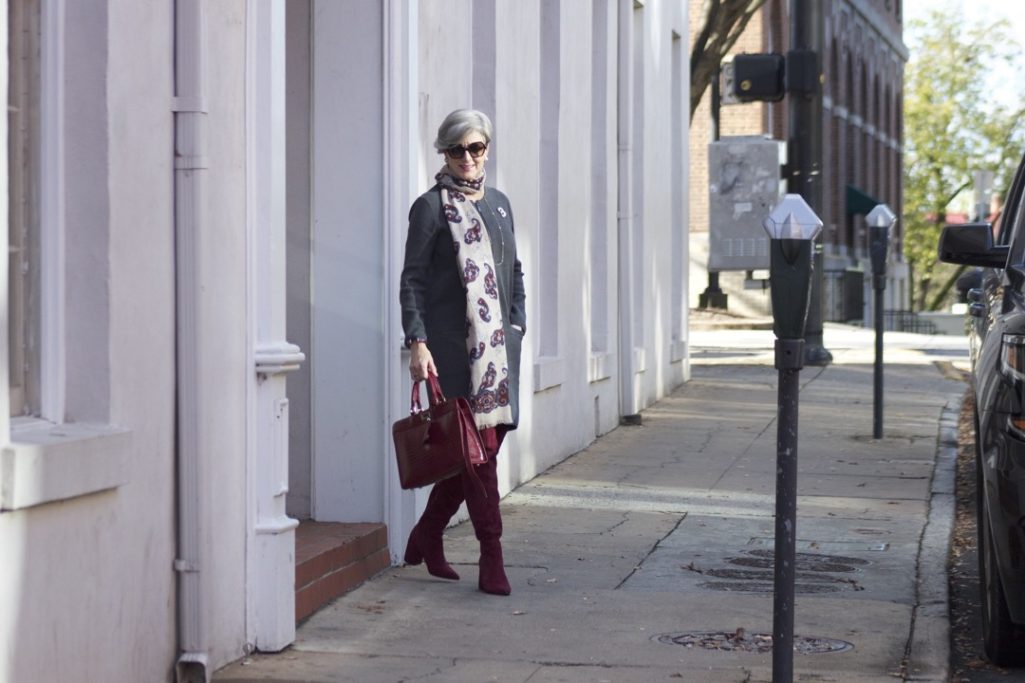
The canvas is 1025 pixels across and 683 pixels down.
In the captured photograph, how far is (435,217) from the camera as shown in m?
6.93

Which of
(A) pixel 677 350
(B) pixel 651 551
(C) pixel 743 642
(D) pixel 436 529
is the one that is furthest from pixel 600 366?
(C) pixel 743 642

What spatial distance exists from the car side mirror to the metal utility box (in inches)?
497

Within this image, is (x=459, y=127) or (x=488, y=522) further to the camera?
(x=488, y=522)

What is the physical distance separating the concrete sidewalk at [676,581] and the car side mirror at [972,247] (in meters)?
1.39

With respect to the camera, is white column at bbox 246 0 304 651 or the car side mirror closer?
white column at bbox 246 0 304 651

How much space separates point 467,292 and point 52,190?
7.26 ft

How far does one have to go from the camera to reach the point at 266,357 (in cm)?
600

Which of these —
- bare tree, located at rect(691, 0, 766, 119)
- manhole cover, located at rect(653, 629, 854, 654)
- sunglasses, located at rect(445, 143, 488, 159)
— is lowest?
manhole cover, located at rect(653, 629, 854, 654)

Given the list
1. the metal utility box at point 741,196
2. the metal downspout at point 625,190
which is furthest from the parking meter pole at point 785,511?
the metal utility box at point 741,196

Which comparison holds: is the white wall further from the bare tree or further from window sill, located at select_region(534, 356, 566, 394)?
the bare tree

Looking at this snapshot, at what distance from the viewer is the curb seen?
5.95 meters

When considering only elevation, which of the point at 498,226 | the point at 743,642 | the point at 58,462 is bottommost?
the point at 743,642

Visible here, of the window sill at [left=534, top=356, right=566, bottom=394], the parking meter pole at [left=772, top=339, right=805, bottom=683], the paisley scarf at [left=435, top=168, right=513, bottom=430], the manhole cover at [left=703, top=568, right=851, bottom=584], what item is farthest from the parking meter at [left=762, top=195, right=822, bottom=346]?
the window sill at [left=534, top=356, right=566, bottom=394]

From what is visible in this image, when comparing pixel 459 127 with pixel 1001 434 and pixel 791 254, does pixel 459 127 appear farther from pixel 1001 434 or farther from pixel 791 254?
pixel 1001 434
